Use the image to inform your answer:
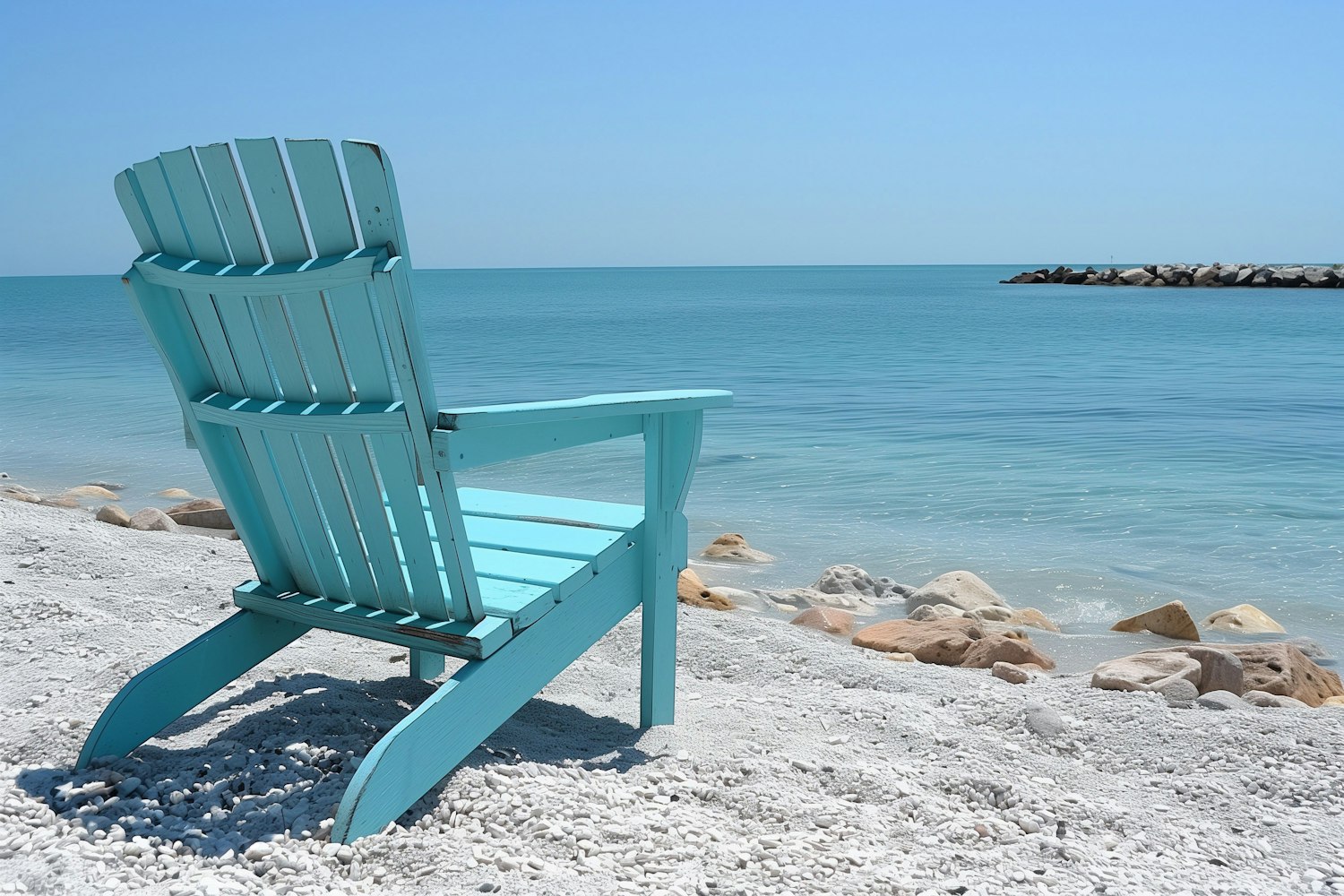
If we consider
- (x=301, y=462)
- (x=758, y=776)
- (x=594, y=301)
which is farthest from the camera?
(x=594, y=301)

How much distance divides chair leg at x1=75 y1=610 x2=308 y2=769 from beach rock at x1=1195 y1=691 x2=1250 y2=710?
2.56 m

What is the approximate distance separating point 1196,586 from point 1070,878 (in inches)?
152

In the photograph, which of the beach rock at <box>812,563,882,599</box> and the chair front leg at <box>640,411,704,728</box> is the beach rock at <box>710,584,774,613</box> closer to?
the beach rock at <box>812,563,882,599</box>

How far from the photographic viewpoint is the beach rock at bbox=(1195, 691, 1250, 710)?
2883 millimetres

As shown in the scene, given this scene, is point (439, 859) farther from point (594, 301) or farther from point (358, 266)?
point (594, 301)

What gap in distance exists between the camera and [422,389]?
1849mm

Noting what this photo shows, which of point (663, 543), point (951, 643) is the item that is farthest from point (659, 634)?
point (951, 643)

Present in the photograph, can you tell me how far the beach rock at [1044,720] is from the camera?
2654mm

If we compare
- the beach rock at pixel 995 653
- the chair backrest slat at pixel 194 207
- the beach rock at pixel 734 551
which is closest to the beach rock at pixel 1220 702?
the beach rock at pixel 995 653

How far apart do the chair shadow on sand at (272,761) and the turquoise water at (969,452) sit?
2.82 metres

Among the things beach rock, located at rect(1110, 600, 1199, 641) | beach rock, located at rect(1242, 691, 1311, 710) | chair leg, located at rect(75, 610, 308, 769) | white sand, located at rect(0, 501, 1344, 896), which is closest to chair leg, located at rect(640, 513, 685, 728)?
white sand, located at rect(0, 501, 1344, 896)

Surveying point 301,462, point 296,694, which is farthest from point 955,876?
point 296,694

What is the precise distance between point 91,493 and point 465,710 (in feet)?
22.9

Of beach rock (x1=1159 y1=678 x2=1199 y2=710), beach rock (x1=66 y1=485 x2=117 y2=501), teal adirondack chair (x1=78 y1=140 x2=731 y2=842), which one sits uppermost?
teal adirondack chair (x1=78 y1=140 x2=731 y2=842)
